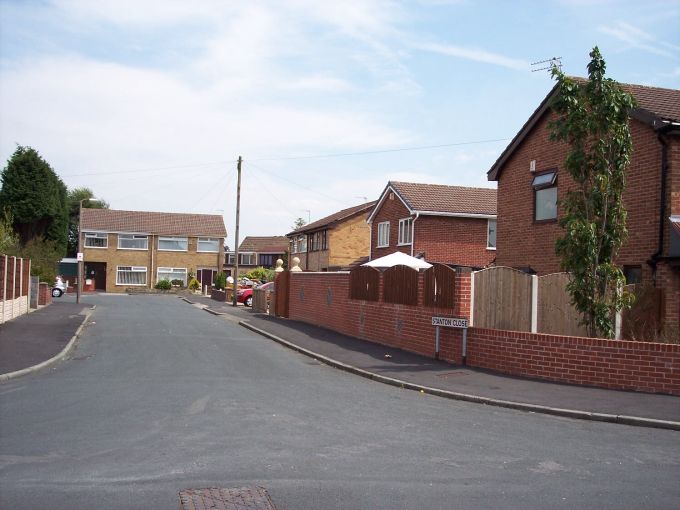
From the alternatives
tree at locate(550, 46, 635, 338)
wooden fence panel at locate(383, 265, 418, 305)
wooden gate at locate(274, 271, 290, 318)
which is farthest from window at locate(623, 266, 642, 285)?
wooden gate at locate(274, 271, 290, 318)

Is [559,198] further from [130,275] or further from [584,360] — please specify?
[130,275]

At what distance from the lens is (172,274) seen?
6962 cm

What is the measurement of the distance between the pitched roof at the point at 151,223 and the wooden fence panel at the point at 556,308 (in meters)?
58.9

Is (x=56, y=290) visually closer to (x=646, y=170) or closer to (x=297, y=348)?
(x=297, y=348)

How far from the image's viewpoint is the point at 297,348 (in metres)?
18.6

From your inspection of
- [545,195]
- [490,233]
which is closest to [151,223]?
[490,233]

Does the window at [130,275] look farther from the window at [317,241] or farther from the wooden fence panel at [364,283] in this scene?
the wooden fence panel at [364,283]

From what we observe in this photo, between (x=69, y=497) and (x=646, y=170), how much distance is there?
14438mm

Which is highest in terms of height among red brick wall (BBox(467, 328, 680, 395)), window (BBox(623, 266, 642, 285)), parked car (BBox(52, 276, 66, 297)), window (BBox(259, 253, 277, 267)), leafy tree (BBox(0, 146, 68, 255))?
leafy tree (BBox(0, 146, 68, 255))

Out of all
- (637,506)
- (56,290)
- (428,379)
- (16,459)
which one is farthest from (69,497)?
(56,290)

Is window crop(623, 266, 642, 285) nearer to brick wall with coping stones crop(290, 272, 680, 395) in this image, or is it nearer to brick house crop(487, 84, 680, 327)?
brick house crop(487, 84, 680, 327)

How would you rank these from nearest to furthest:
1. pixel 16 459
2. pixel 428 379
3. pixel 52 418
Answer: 1. pixel 16 459
2. pixel 52 418
3. pixel 428 379

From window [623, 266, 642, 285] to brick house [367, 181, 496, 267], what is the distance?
15.9 metres

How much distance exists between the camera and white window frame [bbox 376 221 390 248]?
118 ft
